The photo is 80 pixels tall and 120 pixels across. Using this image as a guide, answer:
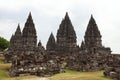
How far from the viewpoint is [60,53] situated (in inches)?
3435

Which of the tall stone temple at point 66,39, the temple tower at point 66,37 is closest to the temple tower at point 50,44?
the tall stone temple at point 66,39

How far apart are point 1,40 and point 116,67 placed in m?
83.6

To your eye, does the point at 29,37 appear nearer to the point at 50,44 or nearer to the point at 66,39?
the point at 66,39

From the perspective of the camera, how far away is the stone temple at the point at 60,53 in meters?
59.3

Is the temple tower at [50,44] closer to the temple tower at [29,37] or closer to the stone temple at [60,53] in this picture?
the stone temple at [60,53]

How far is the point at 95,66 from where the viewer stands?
63.2m

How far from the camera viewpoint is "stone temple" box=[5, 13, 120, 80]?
2335 inches

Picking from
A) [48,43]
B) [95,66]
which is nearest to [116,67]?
[95,66]

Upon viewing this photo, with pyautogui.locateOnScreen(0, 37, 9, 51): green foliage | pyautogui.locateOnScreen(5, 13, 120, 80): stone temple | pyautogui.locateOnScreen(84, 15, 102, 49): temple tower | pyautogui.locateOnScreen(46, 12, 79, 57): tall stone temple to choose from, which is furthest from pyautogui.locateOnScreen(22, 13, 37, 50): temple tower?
pyautogui.locateOnScreen(0, 37, 9, 51): green foliage

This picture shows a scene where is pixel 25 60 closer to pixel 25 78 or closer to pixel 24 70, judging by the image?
pixel 24 70

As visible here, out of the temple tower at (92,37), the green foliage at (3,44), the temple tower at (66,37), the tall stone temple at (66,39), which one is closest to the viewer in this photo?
the temple tower at (92,37)

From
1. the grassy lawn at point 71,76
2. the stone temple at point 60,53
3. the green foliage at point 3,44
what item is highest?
the green foliage at point 3,44

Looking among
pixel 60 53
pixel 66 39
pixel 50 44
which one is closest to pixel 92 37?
pixel 66 39

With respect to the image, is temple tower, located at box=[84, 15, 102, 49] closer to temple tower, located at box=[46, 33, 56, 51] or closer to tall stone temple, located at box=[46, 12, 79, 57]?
tall stone temple, located at box=[46, 12, 79, 57]
